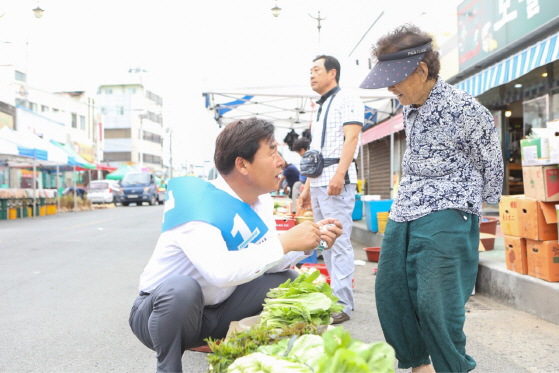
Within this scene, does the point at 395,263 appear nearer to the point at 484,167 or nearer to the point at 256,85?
the point at 484,167

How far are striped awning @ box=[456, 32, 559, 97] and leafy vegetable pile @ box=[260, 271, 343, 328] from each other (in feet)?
18.2

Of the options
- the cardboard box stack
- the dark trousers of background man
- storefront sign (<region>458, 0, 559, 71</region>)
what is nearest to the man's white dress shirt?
the dark trousers of background man

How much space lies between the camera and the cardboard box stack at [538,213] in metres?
4.16

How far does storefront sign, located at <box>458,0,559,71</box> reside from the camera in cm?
814

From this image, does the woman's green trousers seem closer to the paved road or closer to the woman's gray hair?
the woman's gray hair

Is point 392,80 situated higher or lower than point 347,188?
higher

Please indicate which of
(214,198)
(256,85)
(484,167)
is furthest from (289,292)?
(256,85)

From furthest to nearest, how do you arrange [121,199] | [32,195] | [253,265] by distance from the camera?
[121,199] < [32,195] < [253,265]

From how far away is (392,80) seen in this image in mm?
2412

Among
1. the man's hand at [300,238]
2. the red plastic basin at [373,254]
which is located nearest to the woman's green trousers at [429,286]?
the man's hand at [300,238]

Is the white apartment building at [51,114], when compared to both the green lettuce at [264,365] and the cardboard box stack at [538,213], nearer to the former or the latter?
the cardboard box stack at [538,213]

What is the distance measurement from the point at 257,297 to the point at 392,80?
135cm

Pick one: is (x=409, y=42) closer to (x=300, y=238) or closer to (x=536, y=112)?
(x=300, y=238)

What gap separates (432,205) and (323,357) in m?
1.25
